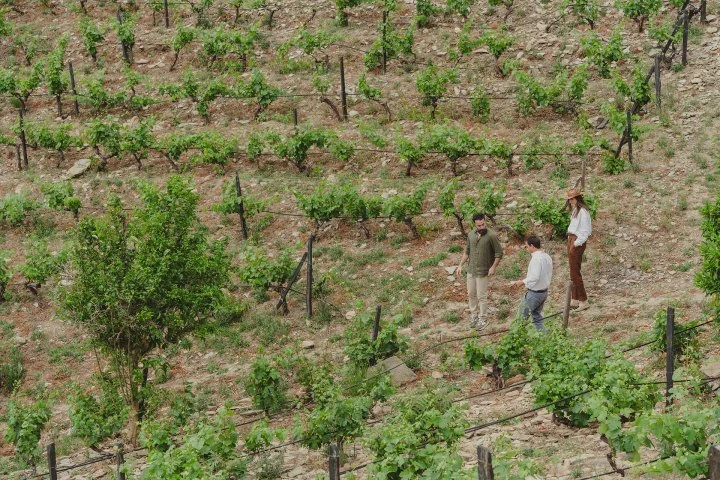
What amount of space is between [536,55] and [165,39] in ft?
30.4

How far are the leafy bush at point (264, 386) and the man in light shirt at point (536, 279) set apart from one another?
3178 mm

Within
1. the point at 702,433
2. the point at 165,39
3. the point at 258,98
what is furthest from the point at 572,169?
the point at 165,39

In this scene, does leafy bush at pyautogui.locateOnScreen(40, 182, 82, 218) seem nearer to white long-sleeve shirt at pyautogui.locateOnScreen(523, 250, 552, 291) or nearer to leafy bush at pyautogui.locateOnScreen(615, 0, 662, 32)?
white long-sleeve shirt at pyautogui.locateOnScreen(523, 250, 552, 291)

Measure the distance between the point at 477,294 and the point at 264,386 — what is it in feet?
10.3

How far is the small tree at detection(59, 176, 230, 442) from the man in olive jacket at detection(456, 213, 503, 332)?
130 inches

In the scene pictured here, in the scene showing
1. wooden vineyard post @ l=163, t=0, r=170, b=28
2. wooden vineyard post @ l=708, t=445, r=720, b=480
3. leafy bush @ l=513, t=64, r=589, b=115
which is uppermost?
wooden vineyard post @ l=163, t=0, r=170, b=28

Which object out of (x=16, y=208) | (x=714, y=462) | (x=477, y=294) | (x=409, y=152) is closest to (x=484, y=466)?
(x=714, y=462)

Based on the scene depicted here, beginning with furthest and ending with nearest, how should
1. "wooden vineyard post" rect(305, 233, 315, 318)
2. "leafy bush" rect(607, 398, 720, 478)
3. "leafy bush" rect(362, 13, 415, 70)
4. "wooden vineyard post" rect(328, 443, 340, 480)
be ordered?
"leafy bush" rect(362, 13, 415, 70) < "wooden vineyard post" rect(305, 233, 315, 318) < "wooden vineyard post" rect(328, 443, 340, 480) < "leafy bush" rect(607, 398, 720, 478)

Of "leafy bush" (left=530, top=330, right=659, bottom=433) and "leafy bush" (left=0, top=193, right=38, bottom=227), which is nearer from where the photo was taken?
"leafy bush" (left=530, top=330, right=659, bottom=433)

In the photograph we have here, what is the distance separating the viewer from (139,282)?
11953mm

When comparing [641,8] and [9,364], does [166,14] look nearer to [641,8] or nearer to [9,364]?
[641,8]

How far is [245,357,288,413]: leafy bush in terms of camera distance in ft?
42.0

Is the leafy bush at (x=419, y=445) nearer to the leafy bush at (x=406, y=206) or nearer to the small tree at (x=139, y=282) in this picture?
the small tree at (x=139, y=282)

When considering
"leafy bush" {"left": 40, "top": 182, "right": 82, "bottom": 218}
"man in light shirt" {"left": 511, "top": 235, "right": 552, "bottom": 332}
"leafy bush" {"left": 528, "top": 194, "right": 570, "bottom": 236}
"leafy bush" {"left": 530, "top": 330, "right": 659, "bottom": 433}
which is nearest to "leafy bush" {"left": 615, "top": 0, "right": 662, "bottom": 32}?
"leafy bush" {"left": 528, "top": 194, "right": 570, "bottom": 236}
